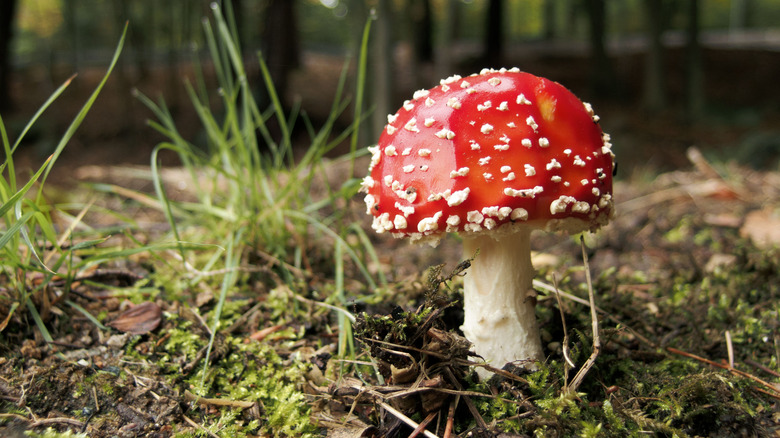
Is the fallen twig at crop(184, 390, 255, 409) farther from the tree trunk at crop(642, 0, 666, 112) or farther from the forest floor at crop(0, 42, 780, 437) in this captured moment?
the tree trunk at crop(642, 0, 666, 112)

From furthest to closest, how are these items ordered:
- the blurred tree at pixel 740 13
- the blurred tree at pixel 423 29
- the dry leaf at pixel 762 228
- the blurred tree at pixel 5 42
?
1. the blurred tree at pixel 740 13
2. the blurred tree at pixel 423 29
3. the blurred tree at pixel 5 42
4. the dry leaf at pixel 762 228

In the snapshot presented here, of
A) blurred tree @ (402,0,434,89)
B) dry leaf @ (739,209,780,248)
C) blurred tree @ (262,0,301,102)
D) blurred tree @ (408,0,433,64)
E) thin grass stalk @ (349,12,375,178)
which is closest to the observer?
thin grass stalk @ (349,12,375,178)

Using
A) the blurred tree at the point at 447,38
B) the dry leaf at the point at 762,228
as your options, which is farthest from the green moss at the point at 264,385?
the blurred tree at the point at 447,38

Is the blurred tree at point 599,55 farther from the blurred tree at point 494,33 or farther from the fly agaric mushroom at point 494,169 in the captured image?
the fly agaric mushroom at point 494,169

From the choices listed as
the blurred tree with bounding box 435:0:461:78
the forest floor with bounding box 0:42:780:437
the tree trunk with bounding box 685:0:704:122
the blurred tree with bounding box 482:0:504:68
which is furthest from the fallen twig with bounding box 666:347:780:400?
the blurred tree with bounding box 482:0:504:68

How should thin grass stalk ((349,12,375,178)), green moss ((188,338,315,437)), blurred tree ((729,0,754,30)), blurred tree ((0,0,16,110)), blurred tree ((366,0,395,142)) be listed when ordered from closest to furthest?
green moss ((188,338,315,437)) < thin grass stalk ((349,12,375,178)) < blurred tree ((366,0,395,142)) < blurred tree ((0,0,16,110)) < blurred tree ((729,0,754,30))

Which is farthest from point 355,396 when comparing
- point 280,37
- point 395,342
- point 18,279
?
point 280,37

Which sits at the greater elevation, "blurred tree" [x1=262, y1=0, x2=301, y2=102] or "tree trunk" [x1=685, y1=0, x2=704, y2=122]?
"blurred tree" [x1=262, y1=0, x2=301, y2=102]

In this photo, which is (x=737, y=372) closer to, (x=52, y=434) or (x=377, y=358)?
(x=377, y=358)
